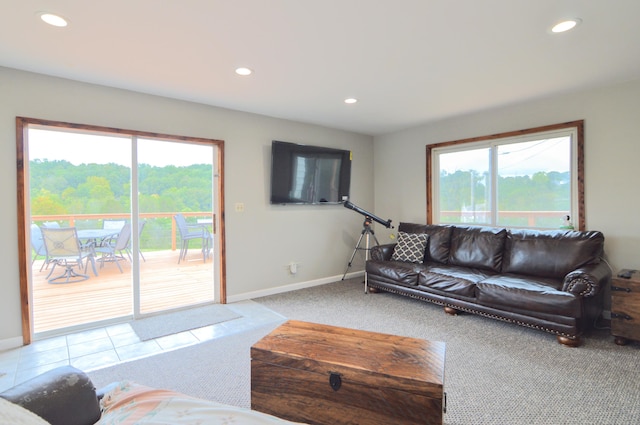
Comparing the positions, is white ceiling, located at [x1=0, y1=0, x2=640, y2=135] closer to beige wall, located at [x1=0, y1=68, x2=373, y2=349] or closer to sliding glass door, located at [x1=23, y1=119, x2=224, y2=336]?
beige wall, located at [x1=0, y1=68, x2=373, y2=349]

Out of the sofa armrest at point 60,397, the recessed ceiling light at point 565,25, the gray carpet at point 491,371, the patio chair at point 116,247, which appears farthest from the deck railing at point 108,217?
the recessed ceiling light at point 565,25

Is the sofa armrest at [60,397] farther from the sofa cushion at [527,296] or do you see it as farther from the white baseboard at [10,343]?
the sofa cushion at [527,296]

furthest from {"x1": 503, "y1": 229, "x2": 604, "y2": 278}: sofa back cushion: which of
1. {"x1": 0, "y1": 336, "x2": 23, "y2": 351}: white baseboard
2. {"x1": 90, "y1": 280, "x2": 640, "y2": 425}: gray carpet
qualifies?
{"x1": 0, "y1": 336, "x2": 23, "y2": 351}: white baseboard

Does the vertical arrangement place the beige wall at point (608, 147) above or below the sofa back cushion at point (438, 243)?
above

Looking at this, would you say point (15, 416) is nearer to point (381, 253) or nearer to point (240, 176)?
point (240, 176)

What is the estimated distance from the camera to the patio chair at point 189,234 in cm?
385

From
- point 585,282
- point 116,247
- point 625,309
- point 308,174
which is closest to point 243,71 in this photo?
point 308,174

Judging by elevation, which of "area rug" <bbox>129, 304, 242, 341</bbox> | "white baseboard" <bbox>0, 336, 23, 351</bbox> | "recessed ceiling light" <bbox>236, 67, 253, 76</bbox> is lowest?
"area rug" <bbox>129, 304, 242, 341</bbox>

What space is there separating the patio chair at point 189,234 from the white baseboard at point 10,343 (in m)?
1.54

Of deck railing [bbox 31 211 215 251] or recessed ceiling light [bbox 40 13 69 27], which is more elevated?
recessed ceiling light [bbox 40 13 69 27]

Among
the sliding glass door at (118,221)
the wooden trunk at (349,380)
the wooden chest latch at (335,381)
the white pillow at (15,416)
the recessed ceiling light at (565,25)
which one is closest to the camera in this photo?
the white pillow at (15,416)

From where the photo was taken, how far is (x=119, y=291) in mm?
3641

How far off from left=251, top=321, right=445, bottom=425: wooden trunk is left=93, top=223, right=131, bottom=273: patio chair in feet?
8.36

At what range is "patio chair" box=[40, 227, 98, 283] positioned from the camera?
10.5ft
